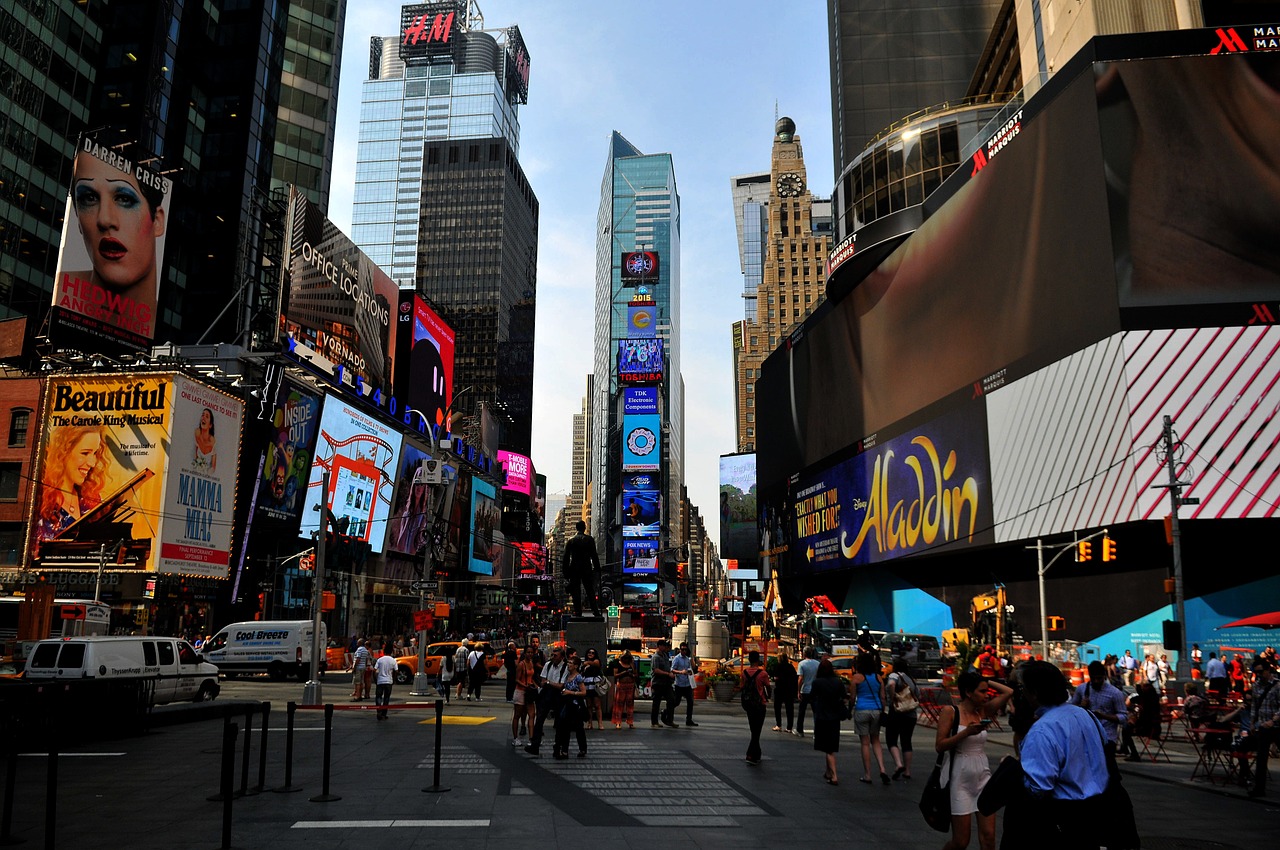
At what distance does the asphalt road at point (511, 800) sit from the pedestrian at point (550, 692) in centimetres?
52

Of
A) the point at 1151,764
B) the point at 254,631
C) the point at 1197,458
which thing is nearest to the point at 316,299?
the point at 254,631

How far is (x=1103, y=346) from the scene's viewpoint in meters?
35.9

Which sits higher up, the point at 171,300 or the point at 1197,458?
the point at 171,300

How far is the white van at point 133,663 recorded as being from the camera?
2008 cm

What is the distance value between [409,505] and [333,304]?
59.5 feet

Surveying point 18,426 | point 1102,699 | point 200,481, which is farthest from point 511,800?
point 18,426

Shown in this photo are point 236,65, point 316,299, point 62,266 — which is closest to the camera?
point 62,266

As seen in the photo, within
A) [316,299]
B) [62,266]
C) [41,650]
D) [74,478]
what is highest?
[316,299]

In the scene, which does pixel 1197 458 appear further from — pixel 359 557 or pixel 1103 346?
pixel 359 557

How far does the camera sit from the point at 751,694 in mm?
14461

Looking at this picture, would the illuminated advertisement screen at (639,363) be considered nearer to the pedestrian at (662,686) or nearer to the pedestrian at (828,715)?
the pedestrian at (662,686)

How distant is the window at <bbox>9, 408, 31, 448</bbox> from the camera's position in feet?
143

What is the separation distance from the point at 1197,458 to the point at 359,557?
49008 mm

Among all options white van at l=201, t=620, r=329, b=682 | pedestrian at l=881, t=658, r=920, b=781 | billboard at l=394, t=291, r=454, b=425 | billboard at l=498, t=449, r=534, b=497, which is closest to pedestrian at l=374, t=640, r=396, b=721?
pedestrian at l=881, t=658, r=920, b=781
